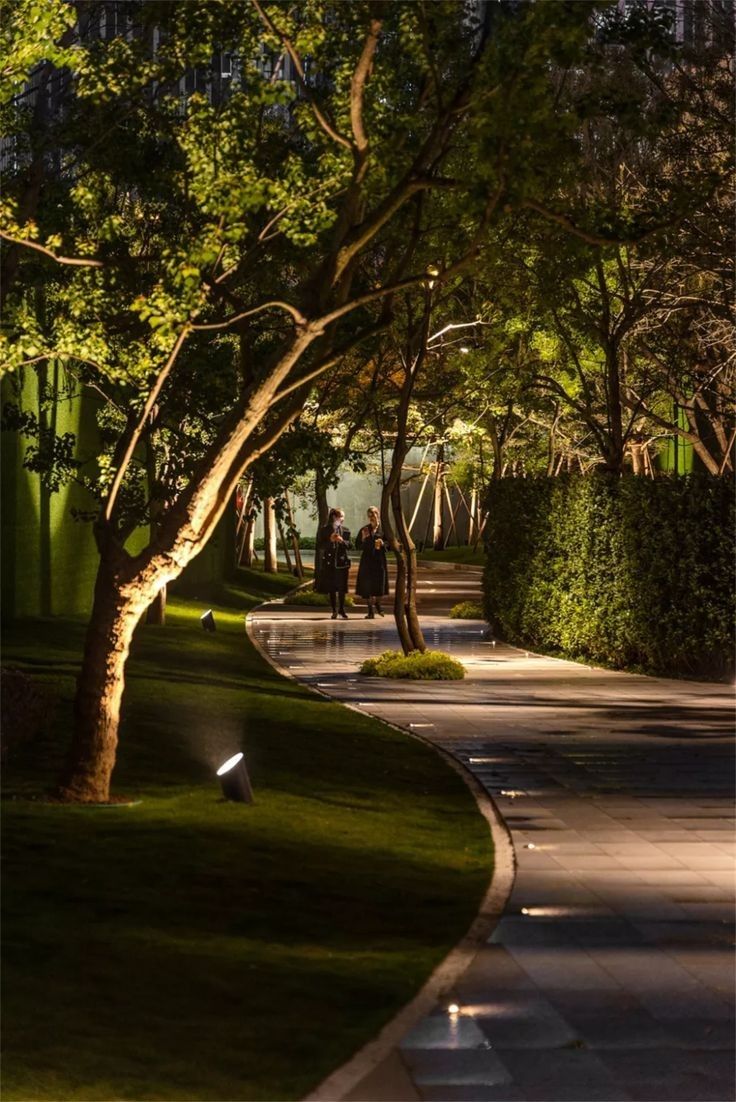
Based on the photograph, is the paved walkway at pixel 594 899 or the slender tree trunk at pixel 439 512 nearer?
the paved walkway at pixel 594 899

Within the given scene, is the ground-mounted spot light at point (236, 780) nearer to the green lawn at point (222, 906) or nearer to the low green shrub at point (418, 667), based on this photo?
the green lawn at point (222, 906)

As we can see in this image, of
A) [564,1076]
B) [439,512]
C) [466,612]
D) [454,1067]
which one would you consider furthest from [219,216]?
[439,512]

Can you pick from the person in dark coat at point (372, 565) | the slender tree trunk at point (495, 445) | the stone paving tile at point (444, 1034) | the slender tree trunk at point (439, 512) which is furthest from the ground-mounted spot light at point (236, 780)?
the slender tree trunk at point (439, 512)

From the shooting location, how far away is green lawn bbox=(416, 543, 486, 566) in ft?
221

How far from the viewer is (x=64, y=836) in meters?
10.9

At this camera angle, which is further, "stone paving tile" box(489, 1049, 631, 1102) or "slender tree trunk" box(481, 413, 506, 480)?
"slender tree trunk" box(481, 413, 506, 480)

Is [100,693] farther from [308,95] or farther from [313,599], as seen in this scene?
[313,599]

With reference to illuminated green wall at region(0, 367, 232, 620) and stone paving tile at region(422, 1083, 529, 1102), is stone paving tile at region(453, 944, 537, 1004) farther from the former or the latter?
illuminated green wall at region(0, 367, 232, 620)

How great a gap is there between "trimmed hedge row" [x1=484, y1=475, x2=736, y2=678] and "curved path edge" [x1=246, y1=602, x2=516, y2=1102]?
990cm

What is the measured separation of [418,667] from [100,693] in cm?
1104

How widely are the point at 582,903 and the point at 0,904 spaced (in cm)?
304

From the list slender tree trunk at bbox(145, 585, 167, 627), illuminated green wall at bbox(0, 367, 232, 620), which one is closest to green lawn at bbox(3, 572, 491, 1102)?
illuminated green wall at bbox(0, 367, 232, 620)

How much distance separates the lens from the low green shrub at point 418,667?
75.4 feet

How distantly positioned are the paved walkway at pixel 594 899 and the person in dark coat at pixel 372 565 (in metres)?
12.7
